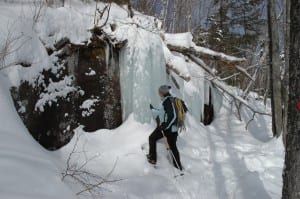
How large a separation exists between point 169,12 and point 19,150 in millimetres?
15207

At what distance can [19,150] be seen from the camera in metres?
3.75

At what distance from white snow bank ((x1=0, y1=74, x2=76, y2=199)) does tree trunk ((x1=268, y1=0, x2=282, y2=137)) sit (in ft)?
20.5

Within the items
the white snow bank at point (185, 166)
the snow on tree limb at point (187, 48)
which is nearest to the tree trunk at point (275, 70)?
the white snow bank at point (185, 166)

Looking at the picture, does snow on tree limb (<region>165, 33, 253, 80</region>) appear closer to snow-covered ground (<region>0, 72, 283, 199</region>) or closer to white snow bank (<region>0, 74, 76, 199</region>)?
snow-covered ground (<region>0, 72, 283, 199</region>)

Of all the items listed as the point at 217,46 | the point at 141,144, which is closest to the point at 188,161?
the point at 141,144

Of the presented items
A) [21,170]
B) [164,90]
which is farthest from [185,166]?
[21,170]

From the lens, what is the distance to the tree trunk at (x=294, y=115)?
3.55 m

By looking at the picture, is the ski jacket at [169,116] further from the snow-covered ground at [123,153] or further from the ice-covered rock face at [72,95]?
the ice-covered rock face at [72,95]

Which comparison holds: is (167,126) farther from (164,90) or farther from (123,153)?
(123,153)

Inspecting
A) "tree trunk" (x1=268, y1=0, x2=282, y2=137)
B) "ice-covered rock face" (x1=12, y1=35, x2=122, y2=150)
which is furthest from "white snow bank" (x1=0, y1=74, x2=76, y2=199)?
"tree trunk" (x1=268, y1=0, x2=282, y2=137)

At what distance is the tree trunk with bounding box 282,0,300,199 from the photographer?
3555 mm

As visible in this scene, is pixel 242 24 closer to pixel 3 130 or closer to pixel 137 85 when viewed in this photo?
pixel 137 85

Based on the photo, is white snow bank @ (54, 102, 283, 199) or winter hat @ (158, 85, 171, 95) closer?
white snow bank @ (54, 102, 283, 199)

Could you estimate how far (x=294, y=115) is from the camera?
141 inches
